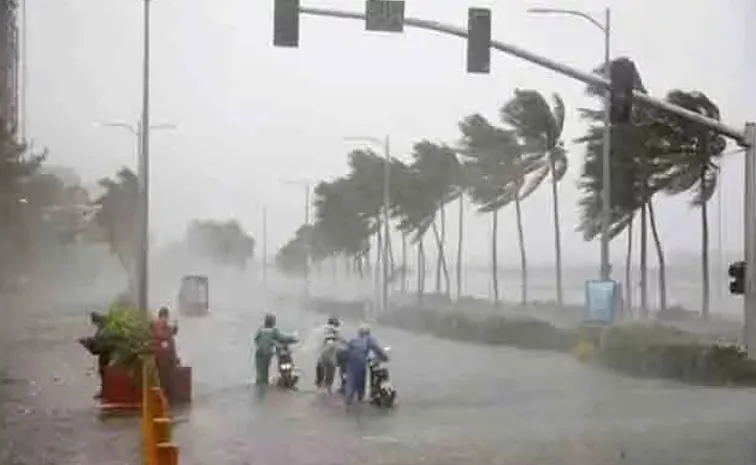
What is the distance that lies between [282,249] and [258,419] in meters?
1.63

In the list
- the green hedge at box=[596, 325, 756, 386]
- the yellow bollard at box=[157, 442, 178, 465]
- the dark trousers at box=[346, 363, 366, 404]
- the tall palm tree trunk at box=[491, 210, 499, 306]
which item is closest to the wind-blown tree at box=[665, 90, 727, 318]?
the green hedge at box=[596, 325, 756, 386]

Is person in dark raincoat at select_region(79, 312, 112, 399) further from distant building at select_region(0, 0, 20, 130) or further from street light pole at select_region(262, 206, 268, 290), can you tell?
distant building at select_region(0, 0, 20, 130)

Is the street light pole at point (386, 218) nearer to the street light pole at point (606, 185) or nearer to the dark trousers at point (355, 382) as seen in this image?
the dark trousers at point (355, 382)

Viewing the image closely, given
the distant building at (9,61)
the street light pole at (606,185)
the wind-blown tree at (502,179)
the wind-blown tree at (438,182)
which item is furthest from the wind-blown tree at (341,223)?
the distant building at (9,61)

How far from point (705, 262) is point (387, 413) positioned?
386 centimetres

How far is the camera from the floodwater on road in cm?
1120

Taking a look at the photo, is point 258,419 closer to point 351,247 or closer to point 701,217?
point 351,247

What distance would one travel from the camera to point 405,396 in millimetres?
12180

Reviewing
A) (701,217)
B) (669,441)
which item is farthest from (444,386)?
(701,217)

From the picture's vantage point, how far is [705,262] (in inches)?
540

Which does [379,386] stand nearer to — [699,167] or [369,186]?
[369,186]

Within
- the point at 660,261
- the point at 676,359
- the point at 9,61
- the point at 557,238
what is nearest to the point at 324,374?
the point at 557,238

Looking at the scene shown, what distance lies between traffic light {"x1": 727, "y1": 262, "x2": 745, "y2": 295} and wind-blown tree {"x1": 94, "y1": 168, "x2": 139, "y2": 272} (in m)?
5.46

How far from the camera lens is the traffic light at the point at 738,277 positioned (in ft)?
42.2
